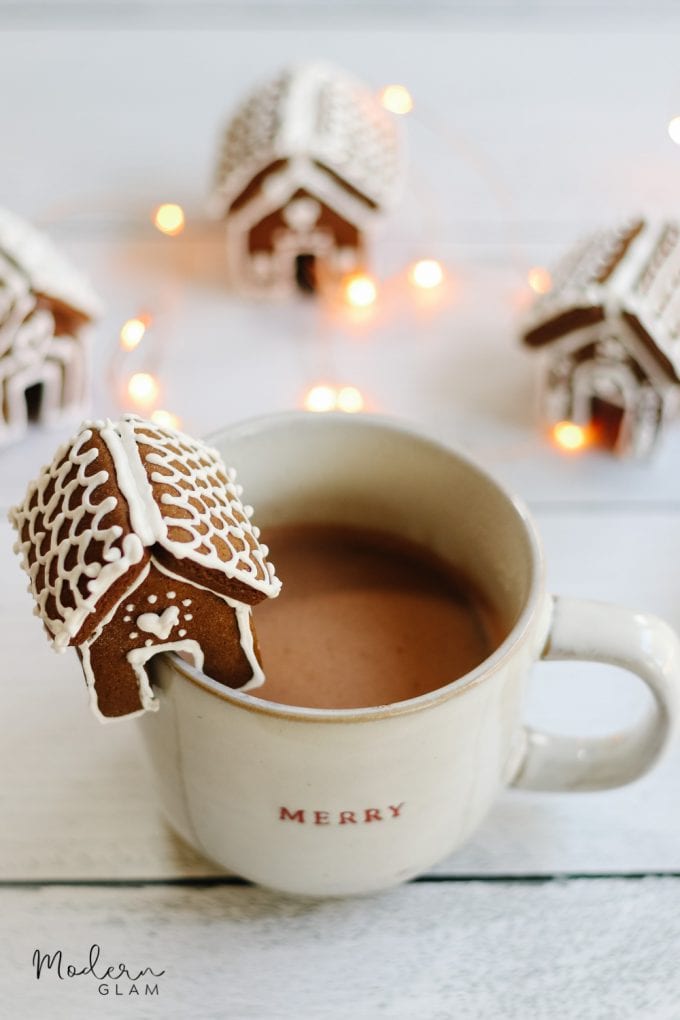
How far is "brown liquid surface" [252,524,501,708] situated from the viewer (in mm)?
605

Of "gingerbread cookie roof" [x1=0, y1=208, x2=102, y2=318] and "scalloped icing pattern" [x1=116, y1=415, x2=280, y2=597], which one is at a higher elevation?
"gingerbread cookie roof" [x1=0, y1=208, x2=102, y2=318]

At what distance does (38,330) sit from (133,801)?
34cm

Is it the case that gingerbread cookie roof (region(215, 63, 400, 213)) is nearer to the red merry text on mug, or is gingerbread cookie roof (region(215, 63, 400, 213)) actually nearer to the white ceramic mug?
the white ceramic mug

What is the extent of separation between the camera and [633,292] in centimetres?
78

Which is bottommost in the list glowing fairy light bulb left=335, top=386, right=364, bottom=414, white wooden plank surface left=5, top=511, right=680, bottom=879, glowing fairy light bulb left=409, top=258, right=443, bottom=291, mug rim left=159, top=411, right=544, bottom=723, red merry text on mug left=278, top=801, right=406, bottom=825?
white wooden plank surface left=5, top=511, right=680, bottom=879

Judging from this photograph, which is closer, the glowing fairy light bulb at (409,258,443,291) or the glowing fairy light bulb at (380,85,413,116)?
the glowing fairy light bulb at (409,258,443,291)

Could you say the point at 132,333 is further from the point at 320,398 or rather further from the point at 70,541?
the point at 70,541

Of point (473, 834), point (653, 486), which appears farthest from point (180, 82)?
point (473, 834)

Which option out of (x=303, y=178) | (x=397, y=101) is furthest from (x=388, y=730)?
(x=397, y=101)

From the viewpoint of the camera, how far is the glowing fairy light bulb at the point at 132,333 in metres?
0.88

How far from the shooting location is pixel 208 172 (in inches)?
40.3

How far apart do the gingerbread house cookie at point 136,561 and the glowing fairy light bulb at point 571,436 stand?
404mm

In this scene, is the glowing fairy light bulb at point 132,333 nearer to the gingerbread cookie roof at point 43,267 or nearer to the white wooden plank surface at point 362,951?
→ the gingerbread cookie roof at point 43,267

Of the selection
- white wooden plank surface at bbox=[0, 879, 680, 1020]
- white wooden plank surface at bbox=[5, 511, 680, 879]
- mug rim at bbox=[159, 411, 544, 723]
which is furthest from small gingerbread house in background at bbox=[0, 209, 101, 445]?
white wooden plank surface at bbox=[0, 879, 680, 1020]
